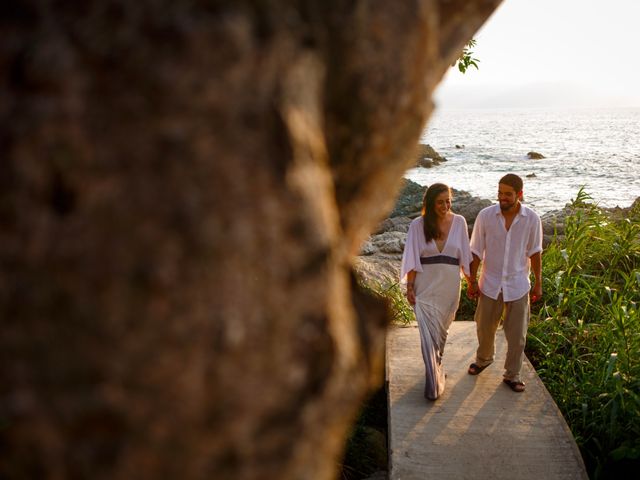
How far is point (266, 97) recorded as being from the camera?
0.86 meters

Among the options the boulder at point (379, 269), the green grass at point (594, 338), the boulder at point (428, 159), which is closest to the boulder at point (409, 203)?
the boulder at point (379, 269)

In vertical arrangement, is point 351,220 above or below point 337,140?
below

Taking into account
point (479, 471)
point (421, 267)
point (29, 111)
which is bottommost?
point (479, 471)

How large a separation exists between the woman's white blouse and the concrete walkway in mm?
1069

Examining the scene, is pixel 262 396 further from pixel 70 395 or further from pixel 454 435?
pixel 454 435

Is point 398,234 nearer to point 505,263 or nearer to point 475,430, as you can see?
point 505,263

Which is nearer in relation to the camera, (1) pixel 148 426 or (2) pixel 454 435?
(1) pixel 148 426

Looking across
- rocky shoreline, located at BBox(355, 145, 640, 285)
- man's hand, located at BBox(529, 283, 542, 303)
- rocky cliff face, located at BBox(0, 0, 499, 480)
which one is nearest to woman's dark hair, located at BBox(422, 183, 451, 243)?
rocky shoreline, located at BBox(355, 145, 640, 285)

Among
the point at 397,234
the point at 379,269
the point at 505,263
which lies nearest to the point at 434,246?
the point at 505,263

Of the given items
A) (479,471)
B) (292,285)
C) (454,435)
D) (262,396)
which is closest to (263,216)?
(292,285)

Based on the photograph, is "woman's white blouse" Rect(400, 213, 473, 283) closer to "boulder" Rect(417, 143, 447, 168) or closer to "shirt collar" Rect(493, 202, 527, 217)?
"shirt collar" Rect(493, 202, 527, 217)

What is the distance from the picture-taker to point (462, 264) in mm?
4832

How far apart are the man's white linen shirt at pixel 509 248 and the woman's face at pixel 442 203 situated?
1.04 feet

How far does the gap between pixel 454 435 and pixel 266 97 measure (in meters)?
4.01
